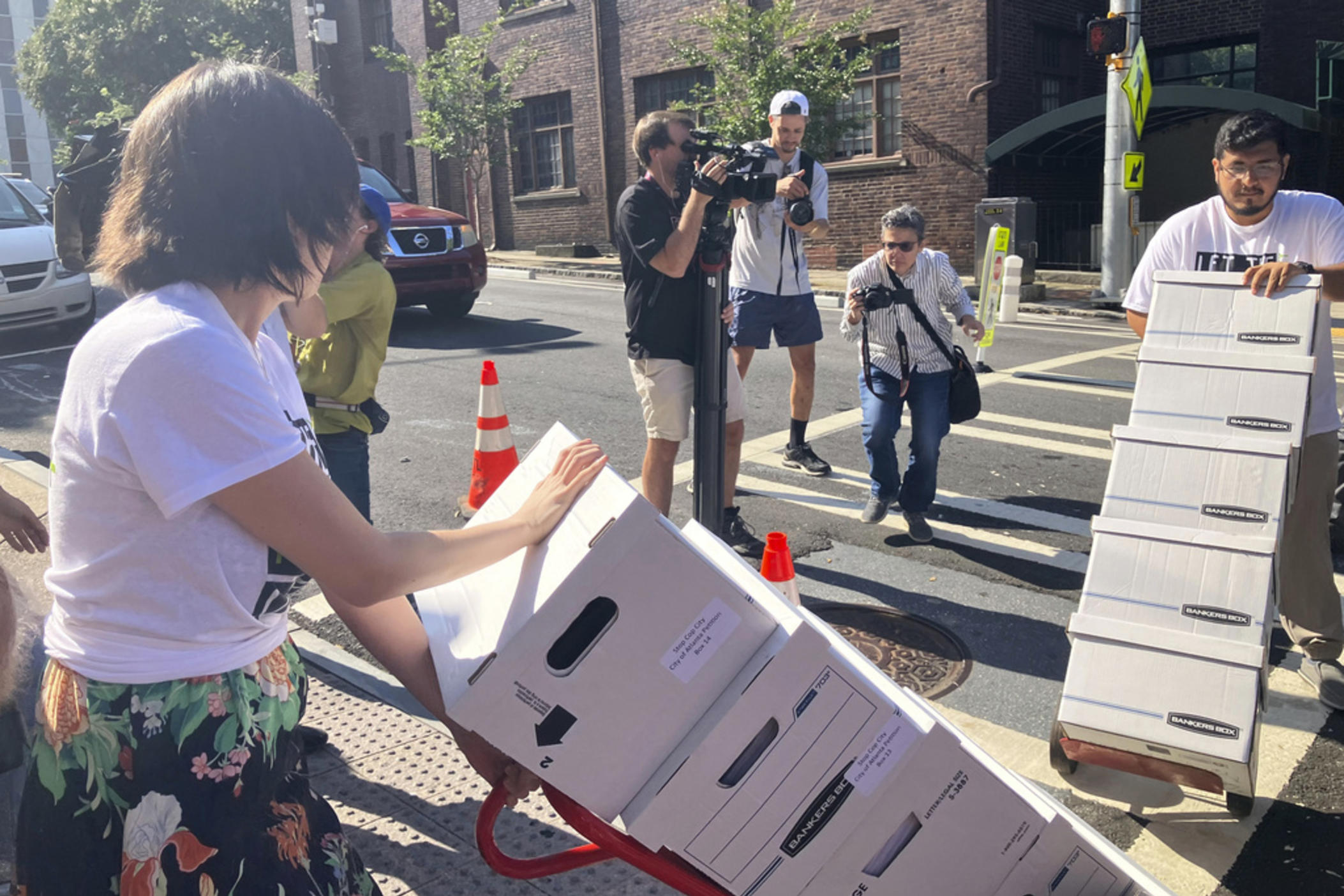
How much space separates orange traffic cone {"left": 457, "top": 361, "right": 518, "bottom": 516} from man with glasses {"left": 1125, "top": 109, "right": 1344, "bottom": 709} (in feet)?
10.4

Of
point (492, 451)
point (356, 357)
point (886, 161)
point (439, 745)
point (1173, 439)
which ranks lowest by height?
point (439, 745)

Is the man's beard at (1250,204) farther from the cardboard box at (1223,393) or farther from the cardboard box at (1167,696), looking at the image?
the cardboard box at (1167,696)

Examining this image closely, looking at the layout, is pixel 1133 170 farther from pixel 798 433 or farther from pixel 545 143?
pixel 545 143

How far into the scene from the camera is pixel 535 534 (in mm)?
1908

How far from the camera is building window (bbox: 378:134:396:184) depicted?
33.2 metres

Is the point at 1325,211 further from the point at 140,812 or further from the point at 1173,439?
the point at 140,812

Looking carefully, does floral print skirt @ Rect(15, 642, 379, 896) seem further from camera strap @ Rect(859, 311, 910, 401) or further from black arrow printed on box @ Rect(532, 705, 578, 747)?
camera strap @ Rect(859, 311, 910, 401)

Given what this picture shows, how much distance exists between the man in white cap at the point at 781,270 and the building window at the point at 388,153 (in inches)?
1125

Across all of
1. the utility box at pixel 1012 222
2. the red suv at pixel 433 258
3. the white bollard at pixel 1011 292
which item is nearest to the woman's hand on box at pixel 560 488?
the red suv at pixel 433 258

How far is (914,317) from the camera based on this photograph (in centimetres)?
577

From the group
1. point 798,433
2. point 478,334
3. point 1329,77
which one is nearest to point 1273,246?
point 798,433

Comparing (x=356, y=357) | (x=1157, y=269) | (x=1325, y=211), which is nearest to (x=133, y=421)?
(x=356, y=357)

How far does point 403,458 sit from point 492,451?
198 centimetres

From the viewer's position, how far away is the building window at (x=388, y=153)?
3316cm
